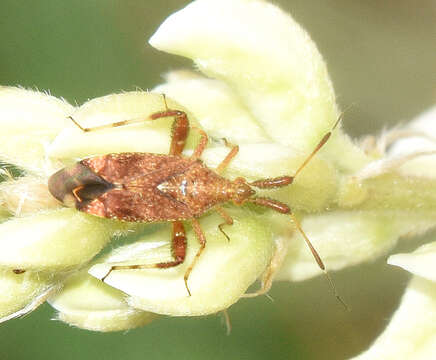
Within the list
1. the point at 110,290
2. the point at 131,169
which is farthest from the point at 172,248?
the point at 131,169

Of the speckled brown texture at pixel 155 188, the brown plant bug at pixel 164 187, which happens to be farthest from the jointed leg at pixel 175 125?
the speckled brown texture at pixel 155 188

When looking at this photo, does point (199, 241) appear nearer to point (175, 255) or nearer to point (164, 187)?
point (175, 255)

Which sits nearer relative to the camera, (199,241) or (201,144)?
(199,241)

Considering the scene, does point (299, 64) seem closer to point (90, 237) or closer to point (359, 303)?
point (90, 237)

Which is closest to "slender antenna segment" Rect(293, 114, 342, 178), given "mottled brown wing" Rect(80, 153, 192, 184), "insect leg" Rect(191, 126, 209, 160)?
"insect leg" Rect(191, 126, 209, 160)

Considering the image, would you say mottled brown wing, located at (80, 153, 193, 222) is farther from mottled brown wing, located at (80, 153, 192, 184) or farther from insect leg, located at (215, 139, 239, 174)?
insect leg, located at (215, 139, 239, 174)

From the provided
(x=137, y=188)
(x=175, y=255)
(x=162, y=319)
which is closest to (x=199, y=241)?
(x=175, y=255)
